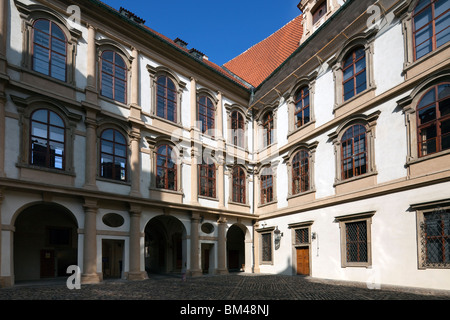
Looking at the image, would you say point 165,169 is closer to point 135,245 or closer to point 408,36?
point 135,245

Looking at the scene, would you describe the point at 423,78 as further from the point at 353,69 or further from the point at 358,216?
the point at 358,216

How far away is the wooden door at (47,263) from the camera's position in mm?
18203

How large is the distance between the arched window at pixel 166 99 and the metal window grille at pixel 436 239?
12.9 metres

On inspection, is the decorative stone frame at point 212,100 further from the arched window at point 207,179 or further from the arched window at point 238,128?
the arched window at point 207,179

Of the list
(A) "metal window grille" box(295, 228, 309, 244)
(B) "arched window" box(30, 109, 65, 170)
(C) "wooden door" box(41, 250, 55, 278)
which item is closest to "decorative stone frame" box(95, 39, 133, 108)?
(B) "arched window" box(30, 109, 65, 170)

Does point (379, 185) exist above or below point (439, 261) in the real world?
above

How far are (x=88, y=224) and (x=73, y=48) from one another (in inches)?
303

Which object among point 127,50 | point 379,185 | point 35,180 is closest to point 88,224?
point 35,180

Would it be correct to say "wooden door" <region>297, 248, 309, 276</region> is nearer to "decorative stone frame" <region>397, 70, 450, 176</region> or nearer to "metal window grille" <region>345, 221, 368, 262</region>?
"metal window grille" <region>345, 221, 368, 262</region>

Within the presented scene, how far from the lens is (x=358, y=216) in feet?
51.5

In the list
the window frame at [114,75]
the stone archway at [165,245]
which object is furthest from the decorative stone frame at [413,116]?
the stone archway at [165,245]

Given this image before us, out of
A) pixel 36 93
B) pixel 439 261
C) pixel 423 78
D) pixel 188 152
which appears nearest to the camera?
pixel 439 261

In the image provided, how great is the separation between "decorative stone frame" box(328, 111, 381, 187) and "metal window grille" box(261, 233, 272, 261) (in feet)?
21.1

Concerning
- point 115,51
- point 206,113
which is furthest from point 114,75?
point 206,113
